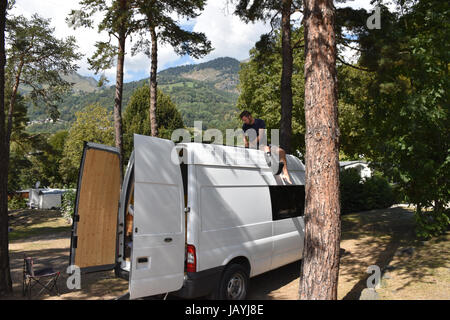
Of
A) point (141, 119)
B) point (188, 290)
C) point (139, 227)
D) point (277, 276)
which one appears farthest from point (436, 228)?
point (141, 119)

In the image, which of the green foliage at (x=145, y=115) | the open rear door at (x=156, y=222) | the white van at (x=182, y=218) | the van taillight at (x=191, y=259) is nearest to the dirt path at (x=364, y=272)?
the white van at (x=182, y=218)

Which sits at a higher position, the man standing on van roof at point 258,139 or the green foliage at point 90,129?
the green foliage at point 90,129

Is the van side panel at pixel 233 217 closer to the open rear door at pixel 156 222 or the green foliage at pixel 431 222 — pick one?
the open rear door at pixel 156 222

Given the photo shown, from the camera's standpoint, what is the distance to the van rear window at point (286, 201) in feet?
21.4

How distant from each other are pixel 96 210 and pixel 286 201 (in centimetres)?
374

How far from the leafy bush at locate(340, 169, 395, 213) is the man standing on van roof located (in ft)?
36.6

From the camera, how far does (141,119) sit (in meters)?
41.8

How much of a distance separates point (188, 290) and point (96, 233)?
2.16 meters

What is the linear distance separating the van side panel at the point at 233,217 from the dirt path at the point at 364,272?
107 cm

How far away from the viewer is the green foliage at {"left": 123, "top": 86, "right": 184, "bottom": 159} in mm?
40906

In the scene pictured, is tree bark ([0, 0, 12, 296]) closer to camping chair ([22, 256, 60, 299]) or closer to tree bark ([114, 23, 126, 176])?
camping chair ([22, 256, 60, 299])

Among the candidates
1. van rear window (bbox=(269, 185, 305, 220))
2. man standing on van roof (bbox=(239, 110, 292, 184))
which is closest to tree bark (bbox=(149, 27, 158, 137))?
man standing on van roof (bbox=(239, 110, 292, 184))

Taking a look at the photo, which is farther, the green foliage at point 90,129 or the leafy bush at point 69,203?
the green foliage at point 90,129
